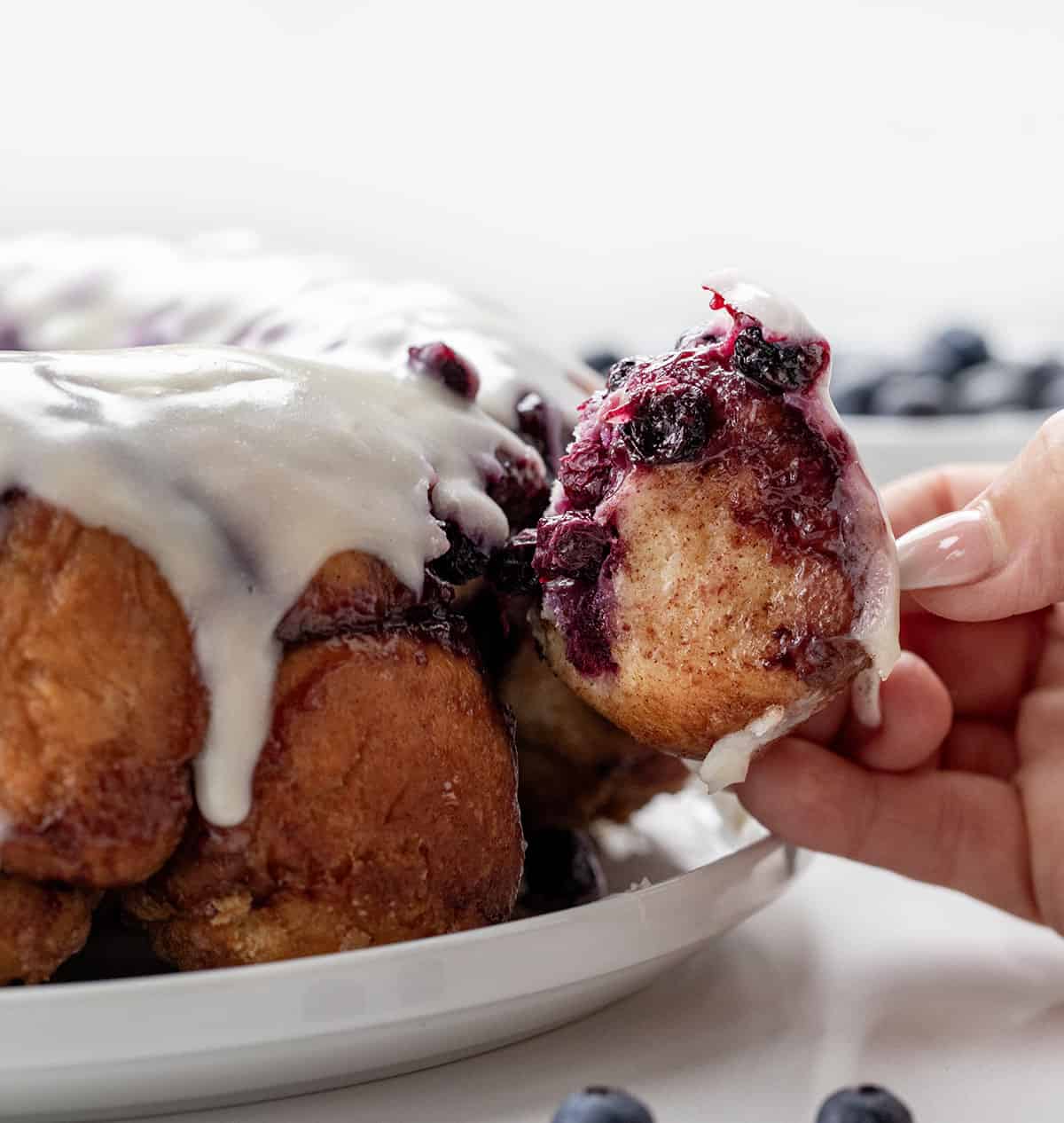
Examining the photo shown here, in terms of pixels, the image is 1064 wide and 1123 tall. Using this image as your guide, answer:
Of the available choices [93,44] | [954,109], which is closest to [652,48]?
[954,109]

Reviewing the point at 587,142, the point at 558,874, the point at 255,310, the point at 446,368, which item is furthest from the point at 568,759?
the point at 587,142

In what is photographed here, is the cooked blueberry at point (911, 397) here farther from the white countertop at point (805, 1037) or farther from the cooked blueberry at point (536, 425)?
the cooked blueberry at point (536, 425)

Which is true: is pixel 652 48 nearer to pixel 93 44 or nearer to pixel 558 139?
pixel 558 139

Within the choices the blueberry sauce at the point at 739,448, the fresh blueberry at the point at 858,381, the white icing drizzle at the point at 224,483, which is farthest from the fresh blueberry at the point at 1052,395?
the white icing drizzle at the point at 224,483

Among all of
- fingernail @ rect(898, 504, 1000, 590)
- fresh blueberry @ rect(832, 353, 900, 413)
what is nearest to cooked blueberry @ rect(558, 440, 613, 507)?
fingernail @ rect(898, 504, 1000, 590)

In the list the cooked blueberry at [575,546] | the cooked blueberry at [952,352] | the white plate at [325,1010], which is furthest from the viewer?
the cooked blueberry at [952,352]

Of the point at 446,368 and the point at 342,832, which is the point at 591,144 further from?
the point at 342,832
